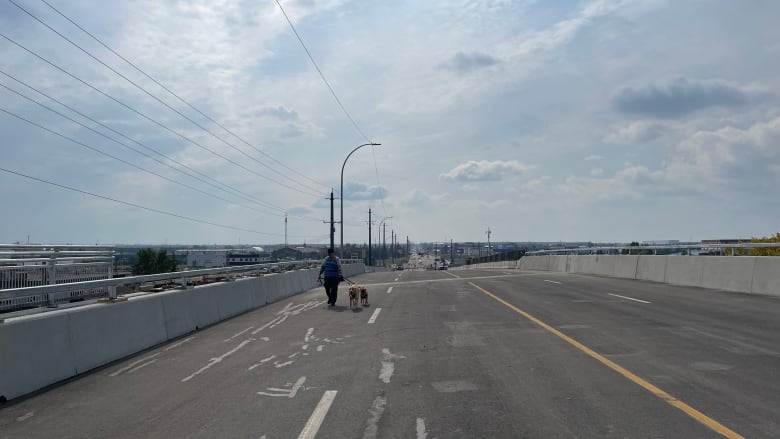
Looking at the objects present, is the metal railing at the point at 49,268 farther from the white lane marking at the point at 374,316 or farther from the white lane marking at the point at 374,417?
the white lane marking at the point at 374,417

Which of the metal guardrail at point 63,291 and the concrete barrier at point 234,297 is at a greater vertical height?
the metal guardrail at point 63,291

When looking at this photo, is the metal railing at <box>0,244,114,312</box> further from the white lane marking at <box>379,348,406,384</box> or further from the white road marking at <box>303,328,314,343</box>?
the white lane marking at <box>379,348,406,384</box>

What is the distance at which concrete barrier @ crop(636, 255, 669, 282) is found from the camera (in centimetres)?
2501

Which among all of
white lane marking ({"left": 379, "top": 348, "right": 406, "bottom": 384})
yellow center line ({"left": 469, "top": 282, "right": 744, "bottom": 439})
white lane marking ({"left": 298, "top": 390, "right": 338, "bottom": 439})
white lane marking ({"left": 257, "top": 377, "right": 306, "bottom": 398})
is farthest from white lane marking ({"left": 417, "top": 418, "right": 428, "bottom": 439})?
yellow center line ({"left": 469, "top": 282, "right": 744, "bottom": 439})

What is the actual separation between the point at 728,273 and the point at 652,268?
18.7ft

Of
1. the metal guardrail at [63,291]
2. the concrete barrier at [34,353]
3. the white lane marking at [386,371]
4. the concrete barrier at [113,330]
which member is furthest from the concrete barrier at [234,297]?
the white lane marking at [386,371]

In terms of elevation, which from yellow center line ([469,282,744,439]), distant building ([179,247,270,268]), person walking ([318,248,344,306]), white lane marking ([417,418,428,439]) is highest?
person walking ([318,248,344,306])

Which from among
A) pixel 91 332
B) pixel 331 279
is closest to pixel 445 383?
pixel 91 332

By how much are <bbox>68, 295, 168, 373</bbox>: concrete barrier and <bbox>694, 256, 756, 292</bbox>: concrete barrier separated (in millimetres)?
17350

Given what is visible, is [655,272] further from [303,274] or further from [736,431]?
[736,431]

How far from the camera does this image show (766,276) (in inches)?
729

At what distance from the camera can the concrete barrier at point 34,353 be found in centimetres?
791

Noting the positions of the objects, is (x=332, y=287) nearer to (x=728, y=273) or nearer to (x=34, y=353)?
(x=34, y=353)

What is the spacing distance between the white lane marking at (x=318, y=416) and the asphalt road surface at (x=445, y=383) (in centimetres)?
2
